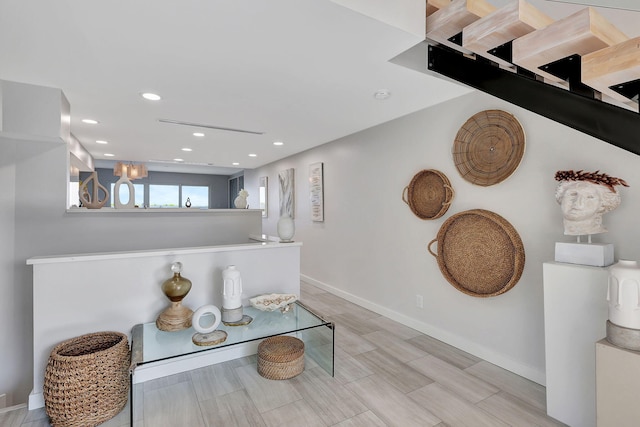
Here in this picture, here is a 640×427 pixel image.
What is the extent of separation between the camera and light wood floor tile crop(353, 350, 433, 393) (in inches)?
86.1

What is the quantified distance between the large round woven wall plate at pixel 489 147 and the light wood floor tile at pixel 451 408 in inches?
62.6

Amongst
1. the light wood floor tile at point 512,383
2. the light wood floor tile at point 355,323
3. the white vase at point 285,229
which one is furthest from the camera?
the light wood floor tile at point 355,323

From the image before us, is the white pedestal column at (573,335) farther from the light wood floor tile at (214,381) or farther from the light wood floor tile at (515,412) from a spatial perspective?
the light wood floor tile at (214,381)

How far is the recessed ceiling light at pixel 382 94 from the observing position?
2.51m

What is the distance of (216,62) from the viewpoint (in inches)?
78.3

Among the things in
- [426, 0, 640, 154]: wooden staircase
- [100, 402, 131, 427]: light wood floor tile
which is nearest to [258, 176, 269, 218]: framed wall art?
[100, 402, 131, 427]: light wood floor tile

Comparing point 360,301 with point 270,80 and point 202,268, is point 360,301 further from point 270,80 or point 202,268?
point 270,80

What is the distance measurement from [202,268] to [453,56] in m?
2.31

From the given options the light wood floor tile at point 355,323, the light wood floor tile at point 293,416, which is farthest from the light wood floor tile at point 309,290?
the light wood floor tile at point 293,416

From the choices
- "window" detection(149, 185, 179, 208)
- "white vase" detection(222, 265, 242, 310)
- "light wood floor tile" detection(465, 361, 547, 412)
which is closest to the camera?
"light wood floor tile" detection(465, 361, 547, 412)

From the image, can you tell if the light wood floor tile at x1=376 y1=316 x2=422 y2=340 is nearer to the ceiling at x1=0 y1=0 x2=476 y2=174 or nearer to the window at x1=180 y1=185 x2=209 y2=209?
the ceiling at x1=0 y1=0 x2=476 y2=174

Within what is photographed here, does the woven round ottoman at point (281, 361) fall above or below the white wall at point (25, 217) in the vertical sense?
below

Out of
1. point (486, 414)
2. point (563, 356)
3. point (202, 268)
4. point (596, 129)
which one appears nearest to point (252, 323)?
point (202, 268)

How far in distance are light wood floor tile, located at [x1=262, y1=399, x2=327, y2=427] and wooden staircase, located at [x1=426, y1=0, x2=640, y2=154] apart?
2088 mm
